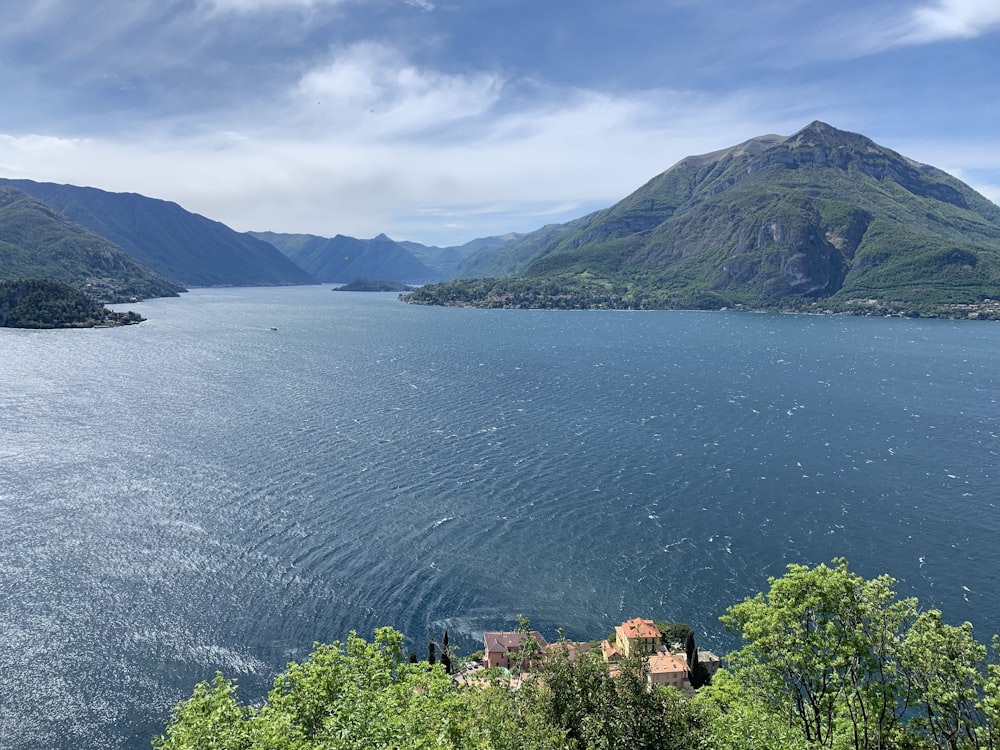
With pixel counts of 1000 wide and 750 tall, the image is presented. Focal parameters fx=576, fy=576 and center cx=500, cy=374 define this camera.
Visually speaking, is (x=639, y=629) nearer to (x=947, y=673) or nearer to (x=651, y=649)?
(x=651, y=649)

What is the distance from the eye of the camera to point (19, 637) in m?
54.6

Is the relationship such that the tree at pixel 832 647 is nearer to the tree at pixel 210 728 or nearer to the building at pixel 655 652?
the building at pixel 655 652

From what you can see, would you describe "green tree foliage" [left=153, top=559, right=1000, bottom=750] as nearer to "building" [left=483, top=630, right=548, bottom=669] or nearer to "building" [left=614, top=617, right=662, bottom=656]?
"building" [left=614, top=617, right=662, bottom=656]

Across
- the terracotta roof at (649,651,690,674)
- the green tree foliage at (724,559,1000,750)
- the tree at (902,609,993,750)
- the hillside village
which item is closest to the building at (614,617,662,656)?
the hillside village

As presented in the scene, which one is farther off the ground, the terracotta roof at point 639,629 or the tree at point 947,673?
the tree at point 947,673

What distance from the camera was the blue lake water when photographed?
56000 millimetres

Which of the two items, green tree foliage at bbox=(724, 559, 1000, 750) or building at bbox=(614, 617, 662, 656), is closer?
green tree foliage at bbox=(724, 559, 1000, 750)

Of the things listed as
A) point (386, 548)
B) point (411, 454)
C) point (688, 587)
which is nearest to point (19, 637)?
point (386, 548)

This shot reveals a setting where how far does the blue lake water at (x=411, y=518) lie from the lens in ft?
184

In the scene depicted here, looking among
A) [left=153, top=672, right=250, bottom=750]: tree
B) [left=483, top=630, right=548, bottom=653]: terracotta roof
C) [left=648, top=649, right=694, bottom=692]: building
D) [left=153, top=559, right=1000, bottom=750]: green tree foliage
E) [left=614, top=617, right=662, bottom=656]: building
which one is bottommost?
[left=648, top=649, right=694, bottom=692]: building

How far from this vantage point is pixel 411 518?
259ft

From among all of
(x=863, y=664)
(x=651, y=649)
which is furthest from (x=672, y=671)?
(x=863, y=664)

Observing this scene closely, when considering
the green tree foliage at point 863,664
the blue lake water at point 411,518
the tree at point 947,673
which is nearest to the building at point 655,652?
the blue lake water at point 411,518

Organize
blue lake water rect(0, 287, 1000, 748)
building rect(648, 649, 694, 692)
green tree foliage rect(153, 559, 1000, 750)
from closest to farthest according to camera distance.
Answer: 1. green tree foliage rect(153, 559, 1000, 750)
2. building rect(648, 649, 694, 692)
3. blue lake water rect(0, 287, 1000, 748)
